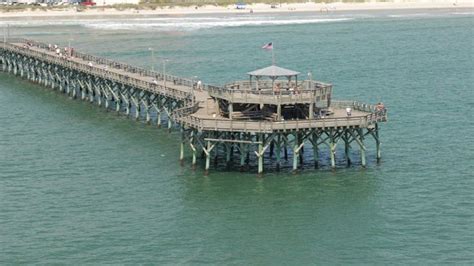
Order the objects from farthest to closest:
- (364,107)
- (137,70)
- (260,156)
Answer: (137,70) < (364,107) < (260,156)

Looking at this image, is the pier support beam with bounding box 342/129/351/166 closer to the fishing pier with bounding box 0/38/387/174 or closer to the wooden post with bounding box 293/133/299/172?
the fishing pier with bounding box 0/38/387/174

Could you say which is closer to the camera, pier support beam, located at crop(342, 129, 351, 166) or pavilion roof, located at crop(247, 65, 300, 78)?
pier support beam, located at crop(342, 129, 351, 166)

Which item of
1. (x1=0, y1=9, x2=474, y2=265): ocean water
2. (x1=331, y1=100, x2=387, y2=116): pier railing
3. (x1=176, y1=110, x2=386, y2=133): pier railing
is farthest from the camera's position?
(x1=331, y1=100, x2=387, y2=116): pier railing

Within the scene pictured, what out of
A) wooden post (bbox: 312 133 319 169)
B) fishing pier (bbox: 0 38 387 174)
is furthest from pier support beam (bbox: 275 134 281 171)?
wooden post (bbox: 312 133 319 169)

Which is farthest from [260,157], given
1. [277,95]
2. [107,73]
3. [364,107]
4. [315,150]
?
[107,73]

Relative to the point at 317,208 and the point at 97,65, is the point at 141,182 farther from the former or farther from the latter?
the point at 97,65

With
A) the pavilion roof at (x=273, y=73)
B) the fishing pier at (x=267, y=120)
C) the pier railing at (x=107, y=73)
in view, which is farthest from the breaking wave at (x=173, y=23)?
the pavilion roof at (x=273, y=73)

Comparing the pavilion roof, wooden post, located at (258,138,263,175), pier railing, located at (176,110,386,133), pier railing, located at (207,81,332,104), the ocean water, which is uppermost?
the pavilion roof

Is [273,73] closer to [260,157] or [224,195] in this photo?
[260,157]

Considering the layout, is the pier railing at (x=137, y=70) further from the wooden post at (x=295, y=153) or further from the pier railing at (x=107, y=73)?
the wooden post at (x=295, y=153)

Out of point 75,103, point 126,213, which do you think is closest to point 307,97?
point 126,213
